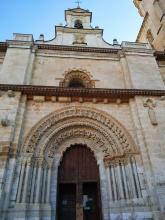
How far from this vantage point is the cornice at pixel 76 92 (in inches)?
310

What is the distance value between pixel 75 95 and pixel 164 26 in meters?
8.48

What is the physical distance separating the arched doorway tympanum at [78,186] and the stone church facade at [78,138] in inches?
1.2

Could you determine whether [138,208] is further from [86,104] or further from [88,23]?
[88,23]

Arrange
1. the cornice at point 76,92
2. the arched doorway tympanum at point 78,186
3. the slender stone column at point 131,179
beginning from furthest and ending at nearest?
the cornice at point 76,92 < the arched doorway tympanum at point 78,186 < the slender stone column at point 131,179

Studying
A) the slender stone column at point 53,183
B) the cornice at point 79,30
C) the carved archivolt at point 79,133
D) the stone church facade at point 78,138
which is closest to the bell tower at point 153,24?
the cornice at point 79,30

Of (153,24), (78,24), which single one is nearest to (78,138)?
(78,24)

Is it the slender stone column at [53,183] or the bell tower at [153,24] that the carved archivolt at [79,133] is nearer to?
the slender stone column at [53,183]

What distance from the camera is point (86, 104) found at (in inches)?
322

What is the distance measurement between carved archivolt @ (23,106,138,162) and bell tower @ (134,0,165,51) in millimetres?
7928

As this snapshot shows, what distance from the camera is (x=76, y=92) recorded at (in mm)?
8070

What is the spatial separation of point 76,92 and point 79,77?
188cm

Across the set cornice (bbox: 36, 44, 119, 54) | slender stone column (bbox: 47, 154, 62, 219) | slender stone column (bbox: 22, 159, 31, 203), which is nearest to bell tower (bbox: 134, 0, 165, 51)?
cornice (bbox: 36, 44, 119, 54)

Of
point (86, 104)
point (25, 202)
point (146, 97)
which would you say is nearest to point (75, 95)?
point (86, 104)

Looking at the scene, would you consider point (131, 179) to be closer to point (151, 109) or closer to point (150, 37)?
point (151, 109)
